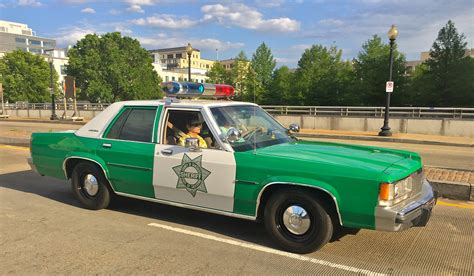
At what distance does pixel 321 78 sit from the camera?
69.1 meters

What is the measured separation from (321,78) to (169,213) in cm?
6601

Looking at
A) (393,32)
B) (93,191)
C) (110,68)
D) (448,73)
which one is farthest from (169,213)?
(110,68)

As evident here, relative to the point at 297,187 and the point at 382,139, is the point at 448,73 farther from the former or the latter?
the point at 297,187

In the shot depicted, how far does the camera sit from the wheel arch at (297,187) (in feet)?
13.4

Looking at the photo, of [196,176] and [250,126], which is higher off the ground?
[250,126]

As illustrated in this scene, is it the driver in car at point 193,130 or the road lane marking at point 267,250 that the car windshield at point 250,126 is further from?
the road lane marking at point 267,250

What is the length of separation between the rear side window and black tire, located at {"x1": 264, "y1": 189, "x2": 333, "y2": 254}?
198cm

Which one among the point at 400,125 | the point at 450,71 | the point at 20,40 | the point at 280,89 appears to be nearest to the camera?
the point at 400,125

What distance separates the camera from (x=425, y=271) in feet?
12.9

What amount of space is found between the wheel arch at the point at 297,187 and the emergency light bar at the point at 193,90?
1914 millimetres

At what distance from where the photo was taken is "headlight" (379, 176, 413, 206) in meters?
3.83

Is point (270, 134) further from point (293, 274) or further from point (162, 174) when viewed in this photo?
point (293, 274)

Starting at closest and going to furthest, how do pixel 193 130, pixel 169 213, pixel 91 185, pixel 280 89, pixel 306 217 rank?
1. pixel 306 217
2. pixel 193 130
3. pixel 169 213
4. pixel 91 185
5. pixel 280 89

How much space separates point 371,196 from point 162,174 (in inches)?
101
